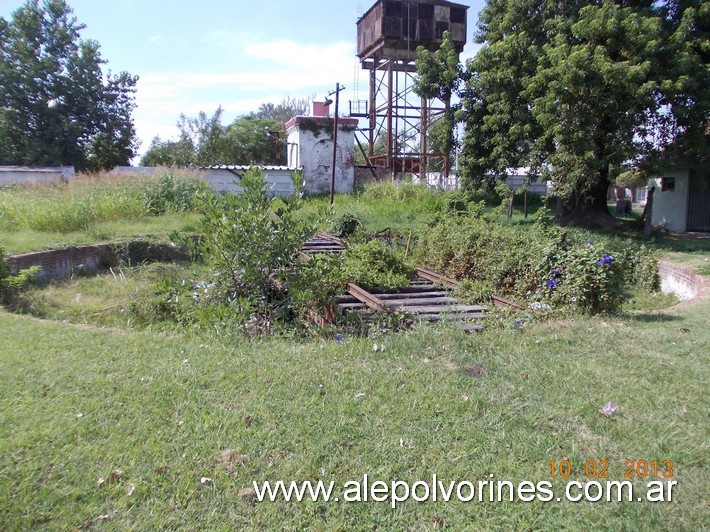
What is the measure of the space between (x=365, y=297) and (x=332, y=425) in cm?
395

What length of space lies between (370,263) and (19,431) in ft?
19.7

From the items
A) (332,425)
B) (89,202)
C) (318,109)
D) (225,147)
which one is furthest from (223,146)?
(332,425)

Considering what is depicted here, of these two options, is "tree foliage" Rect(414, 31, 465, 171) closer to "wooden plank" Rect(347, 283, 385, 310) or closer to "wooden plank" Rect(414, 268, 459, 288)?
"wooden plank" Rect(414, 268, 459, 288)

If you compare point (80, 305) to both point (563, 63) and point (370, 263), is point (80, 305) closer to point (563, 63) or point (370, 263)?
point (370, 263)

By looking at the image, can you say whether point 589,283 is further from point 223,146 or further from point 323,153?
point 223,146

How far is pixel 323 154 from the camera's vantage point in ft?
89.2

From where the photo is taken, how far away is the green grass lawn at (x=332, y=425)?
8.53 feet

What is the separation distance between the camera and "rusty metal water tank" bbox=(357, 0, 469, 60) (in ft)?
90.6

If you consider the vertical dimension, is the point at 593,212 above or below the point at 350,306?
above

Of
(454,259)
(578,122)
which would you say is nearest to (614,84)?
(578,122)

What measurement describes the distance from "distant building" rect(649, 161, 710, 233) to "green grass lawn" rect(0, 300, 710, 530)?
17.4m

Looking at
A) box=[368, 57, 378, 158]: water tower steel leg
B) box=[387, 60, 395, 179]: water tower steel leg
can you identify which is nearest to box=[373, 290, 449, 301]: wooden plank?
box=[387, 60, 395, 179]: water tower steel leg

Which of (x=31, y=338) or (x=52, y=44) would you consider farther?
(x=52, y=44)

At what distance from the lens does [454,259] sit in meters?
9.66
